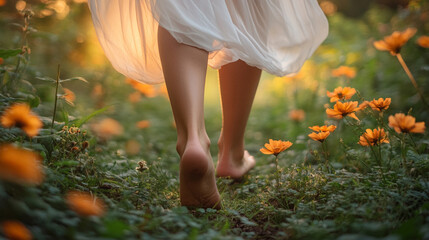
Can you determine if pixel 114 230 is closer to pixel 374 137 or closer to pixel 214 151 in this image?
pixel 374 137

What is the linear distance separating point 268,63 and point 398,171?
2.17ft

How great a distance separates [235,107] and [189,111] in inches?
17.8

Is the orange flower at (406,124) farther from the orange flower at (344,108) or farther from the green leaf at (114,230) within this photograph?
the green leaf at (114,230)

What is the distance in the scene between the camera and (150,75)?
5.32 ft

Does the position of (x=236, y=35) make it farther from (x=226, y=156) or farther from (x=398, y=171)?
(x=398, y=171)

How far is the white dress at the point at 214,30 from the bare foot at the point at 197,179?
40 cm

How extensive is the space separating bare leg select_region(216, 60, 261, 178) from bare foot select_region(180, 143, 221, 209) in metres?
0.46

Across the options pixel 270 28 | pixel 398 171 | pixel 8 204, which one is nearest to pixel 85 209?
pixel 8 204

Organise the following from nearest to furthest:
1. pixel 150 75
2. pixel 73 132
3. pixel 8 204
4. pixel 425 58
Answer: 1. pixel 8 204
2. pixel 73 132
3. pixel 150 75
4. pixel 425 58

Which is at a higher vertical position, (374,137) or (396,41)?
(396,41)

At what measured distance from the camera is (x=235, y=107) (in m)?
1.59

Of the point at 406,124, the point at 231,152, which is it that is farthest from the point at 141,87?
the point at 406,124

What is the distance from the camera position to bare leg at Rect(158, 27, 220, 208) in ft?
3.75

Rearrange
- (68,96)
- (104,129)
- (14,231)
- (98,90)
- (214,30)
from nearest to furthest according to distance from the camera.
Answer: (14,231)
(214,30)
(68,96)
(104,129)
(98,90)
